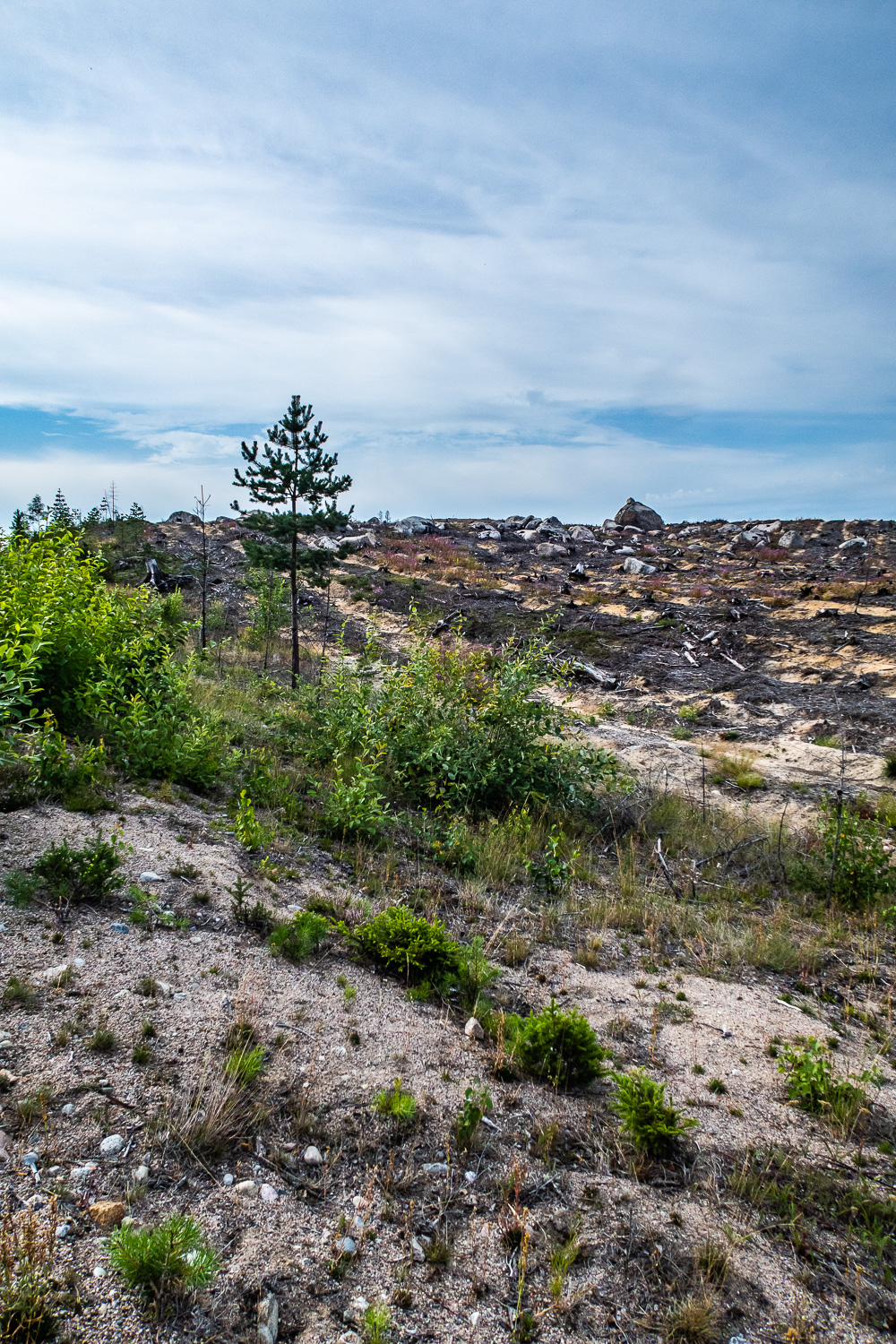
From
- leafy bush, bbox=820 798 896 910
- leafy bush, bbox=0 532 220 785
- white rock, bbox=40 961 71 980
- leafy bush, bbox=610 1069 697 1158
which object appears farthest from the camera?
leafy bush, bbox=820 798 896 910

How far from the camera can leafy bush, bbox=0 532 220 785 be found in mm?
6008

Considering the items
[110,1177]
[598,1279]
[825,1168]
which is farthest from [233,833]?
[825,1168]

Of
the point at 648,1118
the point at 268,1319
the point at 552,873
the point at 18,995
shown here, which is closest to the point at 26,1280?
the point at 268,1319

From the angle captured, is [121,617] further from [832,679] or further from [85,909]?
[832,679]

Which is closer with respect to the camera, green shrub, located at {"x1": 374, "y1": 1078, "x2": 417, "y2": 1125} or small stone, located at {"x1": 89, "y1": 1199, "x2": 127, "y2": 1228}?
small stone, located at {"x1": 89, "y1": 1199, "x2": 127, "y2": 1228}

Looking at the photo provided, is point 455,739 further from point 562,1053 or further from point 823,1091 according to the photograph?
point 823,1091

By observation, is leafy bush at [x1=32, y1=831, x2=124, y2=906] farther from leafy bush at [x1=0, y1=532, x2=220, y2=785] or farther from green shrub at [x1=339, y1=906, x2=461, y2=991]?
leafy bush at [x1=0, y1=532, x2=220, y2=785]

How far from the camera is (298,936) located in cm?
429

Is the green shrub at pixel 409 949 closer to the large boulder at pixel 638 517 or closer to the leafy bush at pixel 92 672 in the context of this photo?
the leafy bush at pixel 92 672

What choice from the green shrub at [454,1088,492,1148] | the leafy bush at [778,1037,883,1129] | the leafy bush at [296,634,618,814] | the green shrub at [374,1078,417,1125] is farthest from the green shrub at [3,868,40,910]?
the leafy bush at [778,1037,883,1129]

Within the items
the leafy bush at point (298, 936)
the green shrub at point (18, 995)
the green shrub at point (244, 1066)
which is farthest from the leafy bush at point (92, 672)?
the green shrub at point (244, 1066)

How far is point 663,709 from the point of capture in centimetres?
1359

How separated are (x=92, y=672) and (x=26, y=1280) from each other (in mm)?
5401

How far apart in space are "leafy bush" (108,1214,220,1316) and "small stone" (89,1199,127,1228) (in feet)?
0.15
